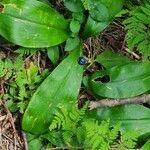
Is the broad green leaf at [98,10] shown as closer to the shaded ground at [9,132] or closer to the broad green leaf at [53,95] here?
the broad green leaf at [53,95]

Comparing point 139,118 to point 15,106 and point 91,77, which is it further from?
point 15,106

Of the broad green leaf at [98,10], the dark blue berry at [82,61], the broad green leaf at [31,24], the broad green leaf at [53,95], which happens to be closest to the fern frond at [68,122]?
the broad green leaf at [53,95]

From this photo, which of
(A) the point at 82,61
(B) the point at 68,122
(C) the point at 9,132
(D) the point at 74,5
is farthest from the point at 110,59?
(C) the point at 9,132

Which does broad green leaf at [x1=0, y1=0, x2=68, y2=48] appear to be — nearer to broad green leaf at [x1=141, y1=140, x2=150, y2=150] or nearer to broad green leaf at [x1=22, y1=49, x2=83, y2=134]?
broad green leaf at [x1=22, y1=49, x2=83, y2=134]

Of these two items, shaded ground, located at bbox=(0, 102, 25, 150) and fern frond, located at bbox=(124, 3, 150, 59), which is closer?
shaded ground, located at bbox=(0, 102, 25, 150)

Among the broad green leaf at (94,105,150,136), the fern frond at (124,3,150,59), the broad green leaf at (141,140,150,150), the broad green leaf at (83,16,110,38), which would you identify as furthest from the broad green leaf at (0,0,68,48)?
the broad green leaf at (141,140,150,150)

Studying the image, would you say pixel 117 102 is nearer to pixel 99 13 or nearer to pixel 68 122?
pixel 68 122

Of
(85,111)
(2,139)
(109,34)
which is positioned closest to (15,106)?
(2,139)
